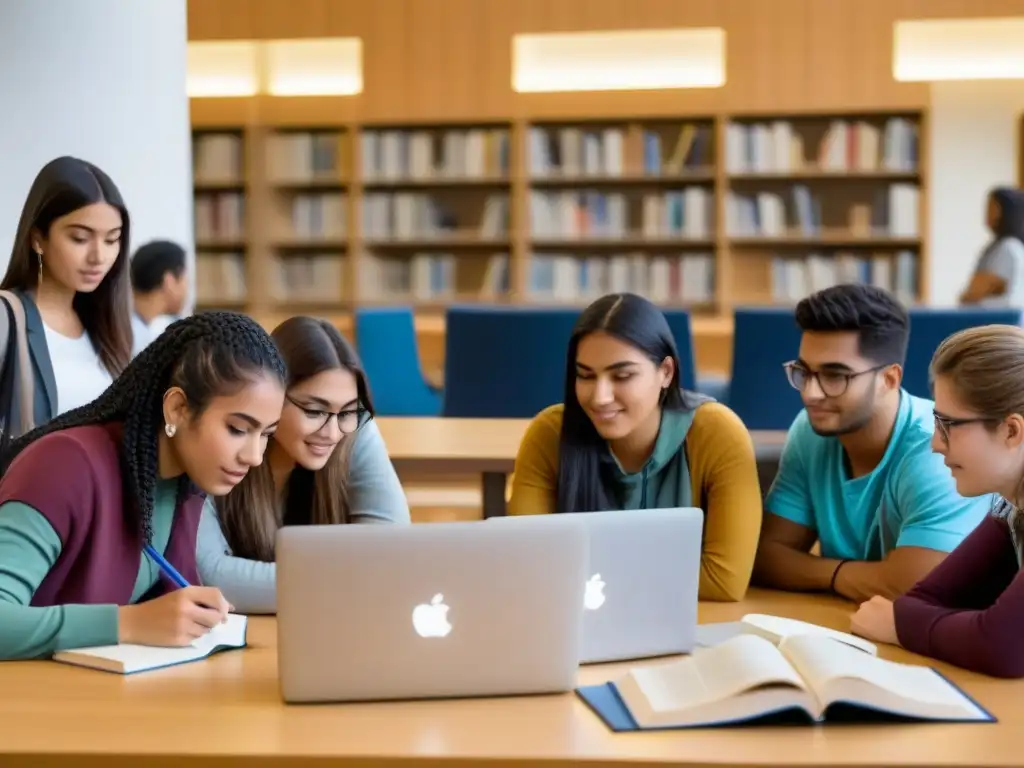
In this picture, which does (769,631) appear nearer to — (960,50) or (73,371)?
(73,371)

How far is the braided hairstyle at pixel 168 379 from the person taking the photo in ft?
5.63

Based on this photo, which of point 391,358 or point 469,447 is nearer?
point 469,447

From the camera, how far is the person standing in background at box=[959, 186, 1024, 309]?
5754 mm

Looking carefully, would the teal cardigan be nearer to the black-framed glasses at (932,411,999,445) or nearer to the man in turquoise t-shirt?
the man in turquoise t-shirt

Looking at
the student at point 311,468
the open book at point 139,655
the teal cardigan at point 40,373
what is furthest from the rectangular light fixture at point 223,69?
the open book at point 139,655

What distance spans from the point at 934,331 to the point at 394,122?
4.11 meters

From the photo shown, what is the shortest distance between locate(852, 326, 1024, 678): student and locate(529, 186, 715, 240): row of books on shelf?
17.2 feet

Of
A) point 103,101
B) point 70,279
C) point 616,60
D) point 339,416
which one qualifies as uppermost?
point 616,60

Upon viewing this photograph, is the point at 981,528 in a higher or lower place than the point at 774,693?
higher

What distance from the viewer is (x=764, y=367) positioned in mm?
3799

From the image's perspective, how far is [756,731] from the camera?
4.47 feet

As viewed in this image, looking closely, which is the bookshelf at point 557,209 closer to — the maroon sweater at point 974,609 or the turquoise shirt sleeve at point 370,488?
the turquoise shirt sleeve at point 370,488

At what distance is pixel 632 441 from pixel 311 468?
0.56m

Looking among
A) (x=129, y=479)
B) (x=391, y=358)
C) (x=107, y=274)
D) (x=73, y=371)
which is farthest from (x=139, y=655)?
(x=391, y=358)
